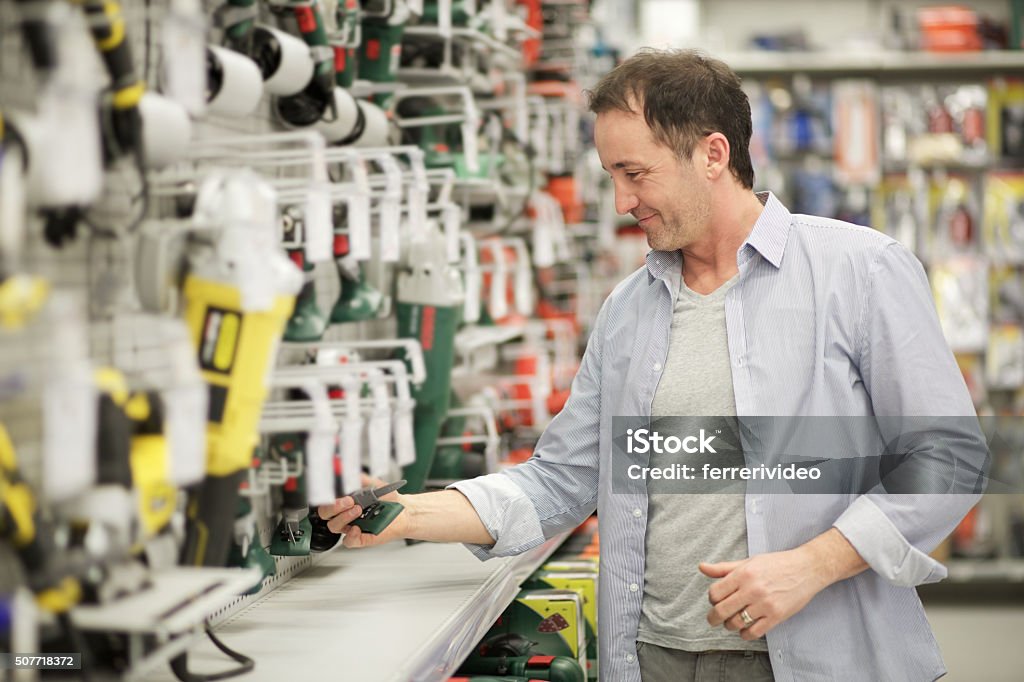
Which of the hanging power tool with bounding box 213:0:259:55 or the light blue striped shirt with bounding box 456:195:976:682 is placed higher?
the hanging power tool with bounding box 213:0:259:55

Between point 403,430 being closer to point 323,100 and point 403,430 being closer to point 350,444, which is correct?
point 350,444

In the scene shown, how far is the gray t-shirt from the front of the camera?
2.08 metres

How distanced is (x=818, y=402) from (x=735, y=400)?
143 millimetres

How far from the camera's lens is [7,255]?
3.85 feet

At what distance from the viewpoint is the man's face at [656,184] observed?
215 centimetres

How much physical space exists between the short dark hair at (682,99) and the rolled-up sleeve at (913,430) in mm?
376

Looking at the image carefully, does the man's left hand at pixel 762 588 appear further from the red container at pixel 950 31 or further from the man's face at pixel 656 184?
the red container at pixel 950 31

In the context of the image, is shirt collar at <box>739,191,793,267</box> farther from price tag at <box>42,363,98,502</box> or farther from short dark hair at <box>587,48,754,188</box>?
price tag at <box>42,363,98,502</box>

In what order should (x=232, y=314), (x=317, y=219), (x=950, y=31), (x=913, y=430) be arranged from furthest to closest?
1. (x=950, y=31)
2. (x=913, y=430)
3. (x=317, y=219)
4. (x=232, y=314)

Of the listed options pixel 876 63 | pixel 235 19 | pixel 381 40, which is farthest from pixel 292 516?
pixel 876 63

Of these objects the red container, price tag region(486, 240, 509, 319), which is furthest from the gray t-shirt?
the red container

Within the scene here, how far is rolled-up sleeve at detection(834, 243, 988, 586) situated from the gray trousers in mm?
274

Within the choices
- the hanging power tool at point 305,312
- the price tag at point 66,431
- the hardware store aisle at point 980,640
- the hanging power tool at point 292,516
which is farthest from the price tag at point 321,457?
the hardware store aisle at point 980,640

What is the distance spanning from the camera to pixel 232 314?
4.84 feet
